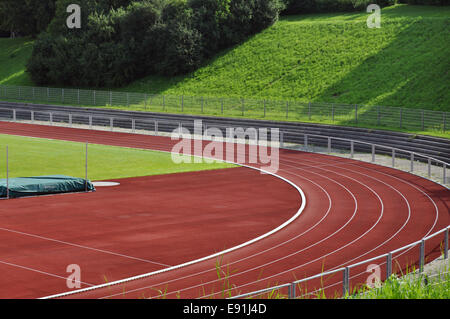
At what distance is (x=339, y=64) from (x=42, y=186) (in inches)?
1444

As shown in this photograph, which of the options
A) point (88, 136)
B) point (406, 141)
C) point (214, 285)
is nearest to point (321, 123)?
point (406, 141)

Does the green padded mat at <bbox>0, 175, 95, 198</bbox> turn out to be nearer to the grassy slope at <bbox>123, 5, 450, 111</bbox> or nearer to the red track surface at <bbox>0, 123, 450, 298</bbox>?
the red track surface at <bbox>0, 123, 450, 298</bbox>

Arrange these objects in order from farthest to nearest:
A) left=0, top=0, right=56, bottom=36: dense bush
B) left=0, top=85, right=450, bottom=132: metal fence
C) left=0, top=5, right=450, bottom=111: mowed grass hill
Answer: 1. left=0, top=0, right=56, bottom=36: dense bush
2. left=0, top=5, right=450, bottom=111: mowed grass hill
3. left=0, top=85, right=450, bottom=132: metal fence

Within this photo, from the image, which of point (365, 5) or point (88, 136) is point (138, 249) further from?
point (365, 5)

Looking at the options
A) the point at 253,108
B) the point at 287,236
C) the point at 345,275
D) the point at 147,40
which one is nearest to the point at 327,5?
the point at 147,40

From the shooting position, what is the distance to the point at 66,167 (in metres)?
33.8

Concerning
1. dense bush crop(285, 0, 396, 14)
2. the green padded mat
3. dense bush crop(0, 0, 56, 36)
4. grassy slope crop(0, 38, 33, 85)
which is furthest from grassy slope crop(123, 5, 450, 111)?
the green padded mat

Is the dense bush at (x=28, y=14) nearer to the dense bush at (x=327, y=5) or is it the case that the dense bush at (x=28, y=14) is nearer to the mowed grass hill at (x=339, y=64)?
the mowed grass hill at (x=339, y=64)

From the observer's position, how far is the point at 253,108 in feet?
172

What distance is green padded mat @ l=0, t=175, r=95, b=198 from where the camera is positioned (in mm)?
25462

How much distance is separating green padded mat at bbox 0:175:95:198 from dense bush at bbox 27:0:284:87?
128 feet

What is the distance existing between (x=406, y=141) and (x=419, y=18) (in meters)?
25.6

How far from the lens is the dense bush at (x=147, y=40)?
6562 cm

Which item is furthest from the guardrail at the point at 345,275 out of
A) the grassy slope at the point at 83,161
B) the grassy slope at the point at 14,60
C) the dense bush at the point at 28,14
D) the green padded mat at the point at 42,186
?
the dense bush at the point at 28,14
